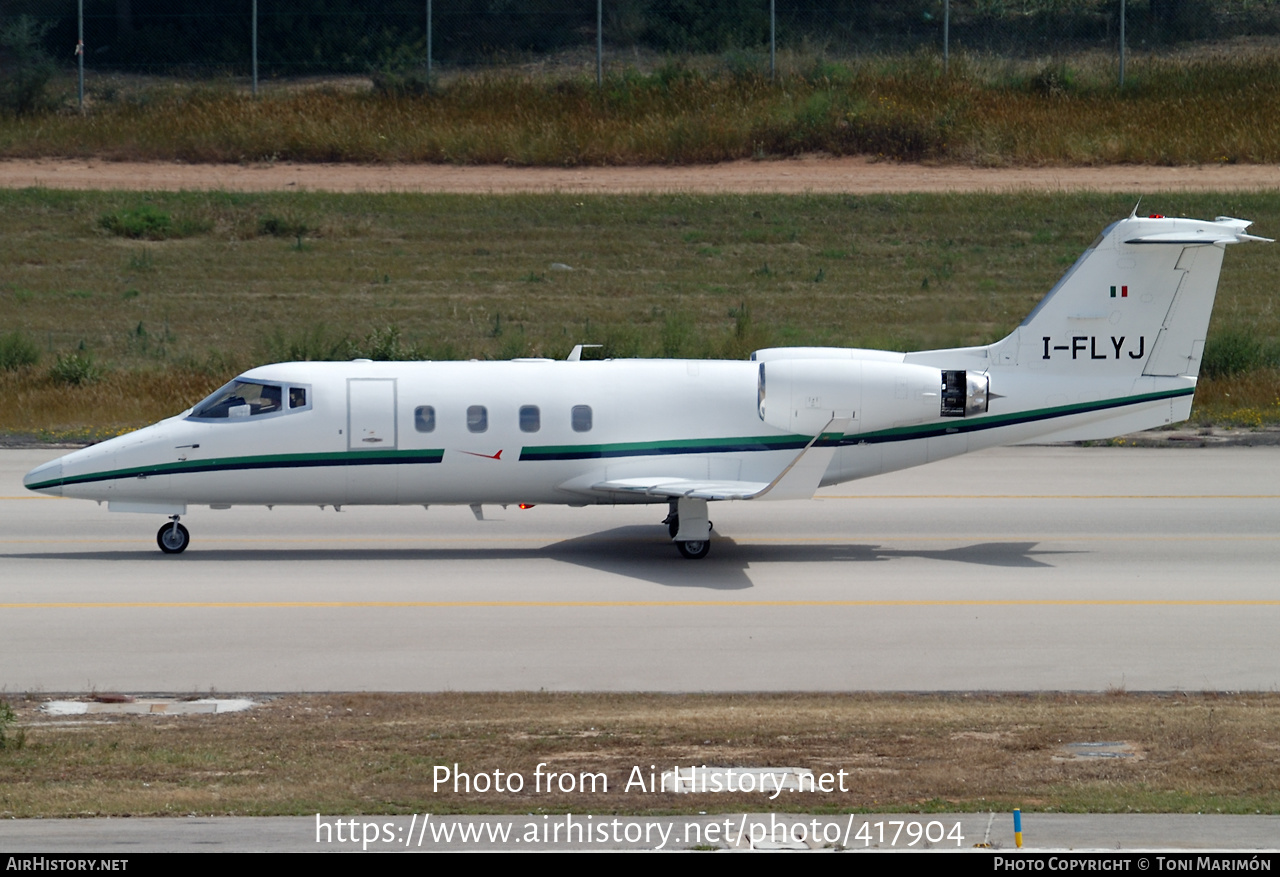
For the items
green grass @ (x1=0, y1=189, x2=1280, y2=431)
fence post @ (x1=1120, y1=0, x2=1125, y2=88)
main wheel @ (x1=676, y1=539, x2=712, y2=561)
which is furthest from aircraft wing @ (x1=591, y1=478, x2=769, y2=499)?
fence post @ (x1=1120, y1=0, x2=1125, y2=88)

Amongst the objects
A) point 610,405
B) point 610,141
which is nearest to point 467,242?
point 610,141

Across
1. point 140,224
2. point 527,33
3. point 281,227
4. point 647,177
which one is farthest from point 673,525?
point 527,33

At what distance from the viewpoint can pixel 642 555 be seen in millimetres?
22078

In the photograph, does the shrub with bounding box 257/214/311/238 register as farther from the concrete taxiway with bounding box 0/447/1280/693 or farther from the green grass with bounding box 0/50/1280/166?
the concrete taxiway with bounding box 0/447/1280/693

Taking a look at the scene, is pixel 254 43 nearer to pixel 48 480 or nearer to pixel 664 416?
pixel 48 480

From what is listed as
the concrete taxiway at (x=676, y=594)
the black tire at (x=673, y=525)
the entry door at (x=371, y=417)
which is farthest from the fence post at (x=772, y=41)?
the entry door at (x=371, y=417)

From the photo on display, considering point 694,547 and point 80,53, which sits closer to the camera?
point 694,547

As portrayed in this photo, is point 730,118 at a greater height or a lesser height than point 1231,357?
greater

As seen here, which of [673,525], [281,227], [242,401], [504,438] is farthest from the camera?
[281,227]

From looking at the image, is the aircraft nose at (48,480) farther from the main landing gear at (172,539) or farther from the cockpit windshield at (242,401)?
the cockpit windshield at (242,401)

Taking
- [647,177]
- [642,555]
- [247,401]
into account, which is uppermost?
[647,177]

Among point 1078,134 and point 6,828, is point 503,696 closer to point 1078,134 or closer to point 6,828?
point 6,828

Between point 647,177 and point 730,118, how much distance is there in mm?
4003
